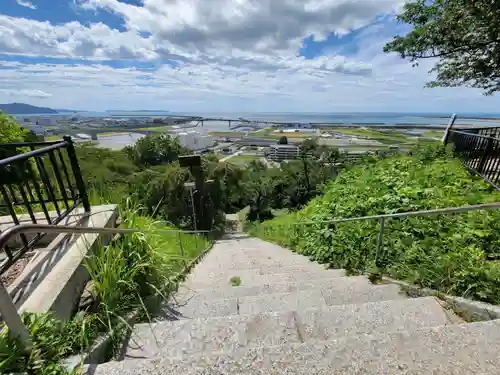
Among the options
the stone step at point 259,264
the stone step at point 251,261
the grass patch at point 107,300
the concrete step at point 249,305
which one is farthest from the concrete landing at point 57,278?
the stone step at point 251,261

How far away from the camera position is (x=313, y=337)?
1.77 meters

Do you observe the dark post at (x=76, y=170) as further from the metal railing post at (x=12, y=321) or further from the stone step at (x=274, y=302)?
the metal railing post at (x=12, y=321)

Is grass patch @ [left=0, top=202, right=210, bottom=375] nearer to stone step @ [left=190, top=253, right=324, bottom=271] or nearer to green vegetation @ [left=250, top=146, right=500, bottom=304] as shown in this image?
stone step @ [left=190, top=253, right=324, bottom=271]

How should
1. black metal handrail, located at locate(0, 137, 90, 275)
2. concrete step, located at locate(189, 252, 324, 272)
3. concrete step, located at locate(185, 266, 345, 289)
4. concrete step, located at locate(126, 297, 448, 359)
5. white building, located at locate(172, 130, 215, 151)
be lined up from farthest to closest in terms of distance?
1. white building, located at locate(172, 130, 215, 151)
2. concrete step, located at locate(189, 252, 324, 272)
3. concrete step, located at locate(185, 266, 345, 289)
4. black metal handrail, located at locate(0, 137, 90, 275)
5. concrete step, located at locate(126, 297, 448, 359)

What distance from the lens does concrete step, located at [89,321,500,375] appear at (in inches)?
51.6

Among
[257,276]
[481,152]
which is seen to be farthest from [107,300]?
[481,152]

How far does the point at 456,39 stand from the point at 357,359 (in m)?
8.92

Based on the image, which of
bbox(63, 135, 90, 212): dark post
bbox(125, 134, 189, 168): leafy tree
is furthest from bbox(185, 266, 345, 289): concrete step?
bbox(125, 134, 189, 168): leafy tree

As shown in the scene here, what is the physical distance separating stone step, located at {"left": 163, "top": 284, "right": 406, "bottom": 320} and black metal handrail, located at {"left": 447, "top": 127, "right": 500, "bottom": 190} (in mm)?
3546

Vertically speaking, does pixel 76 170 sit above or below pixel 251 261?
above

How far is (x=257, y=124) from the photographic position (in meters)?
114

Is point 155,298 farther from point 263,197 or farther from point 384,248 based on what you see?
point 263,197

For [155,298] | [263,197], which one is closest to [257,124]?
[263,197]

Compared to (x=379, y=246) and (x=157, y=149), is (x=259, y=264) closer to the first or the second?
(x=379, y=246)
